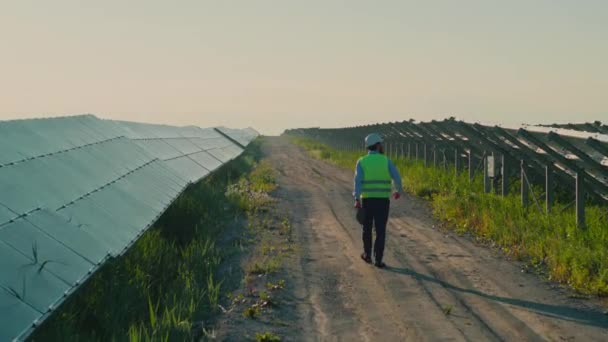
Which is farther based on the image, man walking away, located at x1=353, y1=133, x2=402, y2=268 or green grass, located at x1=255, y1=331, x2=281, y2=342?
man walking away, located at x1=353, y1=133, x2=402, y2=268

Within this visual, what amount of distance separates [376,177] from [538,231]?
3253 millimetres

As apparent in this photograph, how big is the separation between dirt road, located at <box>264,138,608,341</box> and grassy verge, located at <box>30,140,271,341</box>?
4.13ft

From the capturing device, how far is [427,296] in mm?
8914

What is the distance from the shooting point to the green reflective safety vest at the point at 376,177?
36.5ft

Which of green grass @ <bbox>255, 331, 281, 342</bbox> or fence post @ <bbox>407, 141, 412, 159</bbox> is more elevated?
fence post @ <bbox>407, 141, 412, 159</bbox>

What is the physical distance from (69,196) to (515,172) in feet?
51.0

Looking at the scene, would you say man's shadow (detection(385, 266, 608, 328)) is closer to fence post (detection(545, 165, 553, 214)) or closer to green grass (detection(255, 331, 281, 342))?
green grass (detection(255, 331, 281, 342))

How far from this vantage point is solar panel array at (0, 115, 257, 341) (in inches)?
241

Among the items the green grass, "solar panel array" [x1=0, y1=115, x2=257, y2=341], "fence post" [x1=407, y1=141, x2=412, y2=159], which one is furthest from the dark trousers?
"fence post" [x1=407, y1=141, x2=412, y2=159]

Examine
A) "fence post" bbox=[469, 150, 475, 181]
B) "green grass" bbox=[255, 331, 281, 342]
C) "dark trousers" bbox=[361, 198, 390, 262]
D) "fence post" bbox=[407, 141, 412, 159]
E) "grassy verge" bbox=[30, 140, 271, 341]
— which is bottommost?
"green grass" bbox=[255, 331, 281, 342]

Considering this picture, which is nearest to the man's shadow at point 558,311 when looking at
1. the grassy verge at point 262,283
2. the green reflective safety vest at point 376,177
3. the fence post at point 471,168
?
the green reflective safety vest at point 376,177

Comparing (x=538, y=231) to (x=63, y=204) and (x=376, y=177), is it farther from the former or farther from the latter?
(x=63, y=204)

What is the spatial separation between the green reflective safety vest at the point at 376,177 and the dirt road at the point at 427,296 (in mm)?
1139

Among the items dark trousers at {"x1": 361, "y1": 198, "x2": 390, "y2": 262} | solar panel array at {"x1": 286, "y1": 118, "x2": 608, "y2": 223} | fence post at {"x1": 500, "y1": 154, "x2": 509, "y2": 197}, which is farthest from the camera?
fence post at {"x1": 500, "y1": 154, "x2": 509, "y2": 197}
